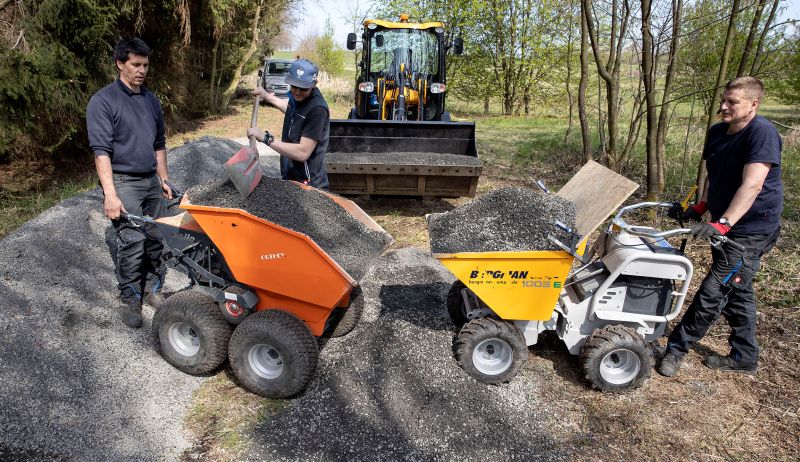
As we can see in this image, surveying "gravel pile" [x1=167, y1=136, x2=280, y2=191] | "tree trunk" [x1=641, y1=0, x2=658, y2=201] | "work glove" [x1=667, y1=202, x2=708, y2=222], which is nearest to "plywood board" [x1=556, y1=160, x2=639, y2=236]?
"work glove" [x1=667, y1=202, x2=708, y2=222]

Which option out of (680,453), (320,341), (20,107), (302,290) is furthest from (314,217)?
(20,107)

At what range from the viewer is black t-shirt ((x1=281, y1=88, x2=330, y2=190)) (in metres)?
3.35

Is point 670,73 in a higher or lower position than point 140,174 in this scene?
higher

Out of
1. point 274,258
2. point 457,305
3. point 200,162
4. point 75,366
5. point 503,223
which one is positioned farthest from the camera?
point 200,162

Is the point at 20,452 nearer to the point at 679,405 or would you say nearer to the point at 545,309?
the point at 545,309

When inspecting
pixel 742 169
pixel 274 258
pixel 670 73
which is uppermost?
pixel 670 73

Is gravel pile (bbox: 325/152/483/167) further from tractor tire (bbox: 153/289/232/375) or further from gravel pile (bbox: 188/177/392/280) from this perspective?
tractor tire (bbox: 153/289/232/375)

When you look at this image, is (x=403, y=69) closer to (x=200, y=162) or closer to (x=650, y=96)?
(x=200, y=162)

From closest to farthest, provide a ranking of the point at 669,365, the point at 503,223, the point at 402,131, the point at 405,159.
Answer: the point at 503,223 → the point at 669,365 → the point at 405,159 → the point at 402,131

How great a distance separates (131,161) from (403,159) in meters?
3.11

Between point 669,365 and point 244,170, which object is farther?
point 669,365

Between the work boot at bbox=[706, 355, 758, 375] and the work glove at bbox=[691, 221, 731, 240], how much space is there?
1081 mm

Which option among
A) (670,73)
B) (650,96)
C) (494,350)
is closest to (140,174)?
(494,350)

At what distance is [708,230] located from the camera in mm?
2736
